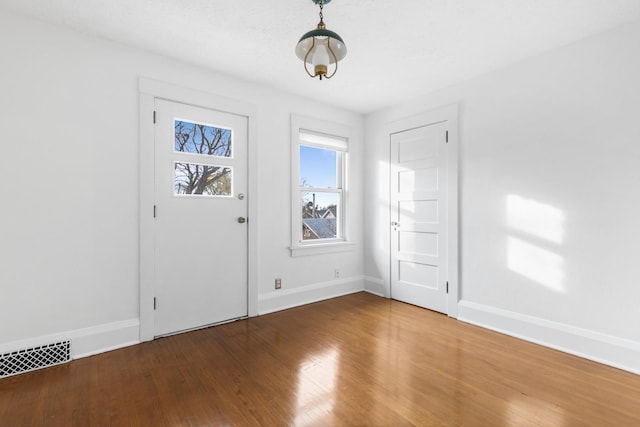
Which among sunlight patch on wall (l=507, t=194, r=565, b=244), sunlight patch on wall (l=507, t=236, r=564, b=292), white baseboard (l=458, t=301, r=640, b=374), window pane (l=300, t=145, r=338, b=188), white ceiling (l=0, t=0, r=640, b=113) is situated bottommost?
white baseboard (l=458, t=301, r=640, b=374)

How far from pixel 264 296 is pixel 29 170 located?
7.38ft

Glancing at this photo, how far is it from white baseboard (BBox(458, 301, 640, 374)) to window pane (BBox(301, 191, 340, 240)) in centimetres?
180

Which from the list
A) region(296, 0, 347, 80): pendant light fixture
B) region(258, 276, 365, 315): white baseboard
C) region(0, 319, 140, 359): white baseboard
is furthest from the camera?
region(258, 276, 365, 315): white baseboard

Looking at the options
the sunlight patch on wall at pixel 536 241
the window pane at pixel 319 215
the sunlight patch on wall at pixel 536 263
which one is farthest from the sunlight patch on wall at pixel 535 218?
the window pane at pixel 319 215

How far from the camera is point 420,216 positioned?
11.9 ft

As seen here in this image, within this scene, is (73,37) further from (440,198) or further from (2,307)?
(440,198)

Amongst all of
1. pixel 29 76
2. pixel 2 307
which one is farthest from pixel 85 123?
pixel 2 307

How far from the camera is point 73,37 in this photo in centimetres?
238

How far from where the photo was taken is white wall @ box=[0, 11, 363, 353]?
2168 mm

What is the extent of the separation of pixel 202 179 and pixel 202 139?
1.28 ft

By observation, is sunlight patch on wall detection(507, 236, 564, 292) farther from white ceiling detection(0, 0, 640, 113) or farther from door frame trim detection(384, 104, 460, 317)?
white ceiling detection(0, 0, 640, 113)

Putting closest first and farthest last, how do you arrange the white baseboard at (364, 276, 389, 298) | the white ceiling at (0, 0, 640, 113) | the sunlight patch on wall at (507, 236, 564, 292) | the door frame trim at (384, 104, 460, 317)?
1. the white ceiling at (0, 0, 640, 113)
2. the sunlight patch on wall at (507, 236, 564, 292)
3. the door frame trim at (384, 104, 460, 317)
4. the white baseboard at (364, 276, 389, 298)

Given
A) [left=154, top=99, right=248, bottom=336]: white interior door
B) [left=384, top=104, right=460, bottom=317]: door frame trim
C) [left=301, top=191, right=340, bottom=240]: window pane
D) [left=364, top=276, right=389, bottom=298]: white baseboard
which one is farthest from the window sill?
[left=384, top=104, right=460, bottom=317]: door frame trim

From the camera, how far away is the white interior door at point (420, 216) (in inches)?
135
